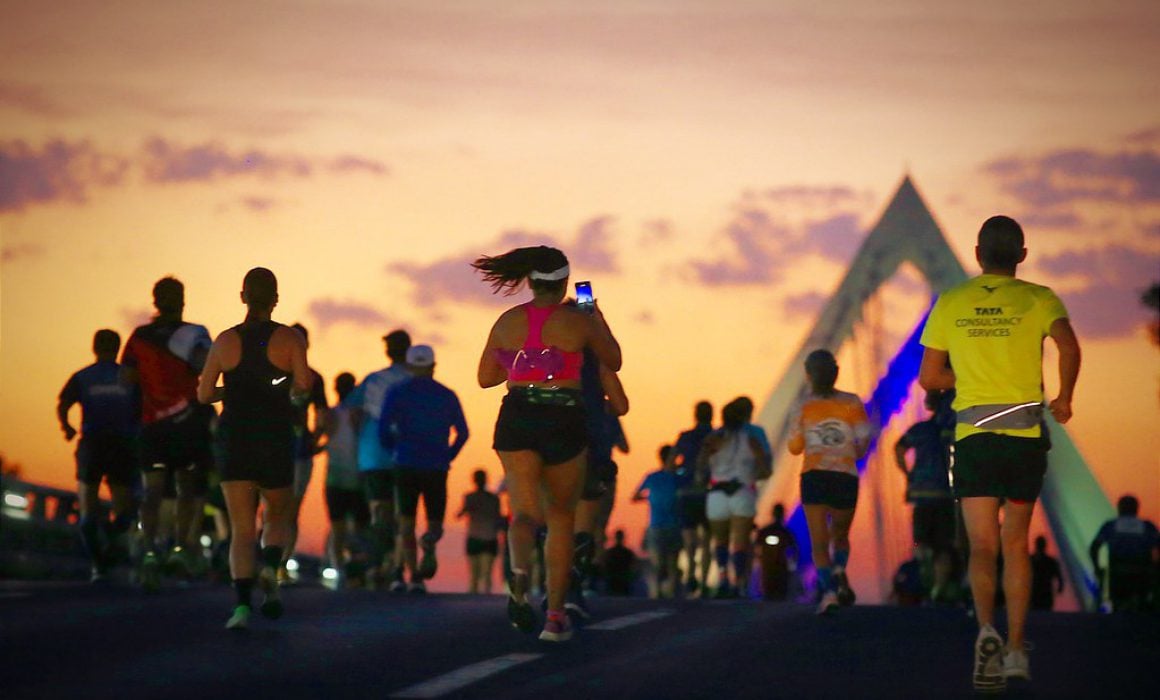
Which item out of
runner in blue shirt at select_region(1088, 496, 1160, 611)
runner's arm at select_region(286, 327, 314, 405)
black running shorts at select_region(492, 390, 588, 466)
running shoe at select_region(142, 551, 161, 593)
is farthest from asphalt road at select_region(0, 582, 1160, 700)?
runner in blue shirt at select_region(1088, 496, 1160, 611)

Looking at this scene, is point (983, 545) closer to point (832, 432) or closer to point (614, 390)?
point (614, 390)

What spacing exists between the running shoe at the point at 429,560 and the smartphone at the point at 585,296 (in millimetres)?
5434

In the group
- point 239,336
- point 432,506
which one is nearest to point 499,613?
point 239,336

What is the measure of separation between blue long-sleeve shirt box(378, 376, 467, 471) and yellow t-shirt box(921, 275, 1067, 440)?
7338 mm

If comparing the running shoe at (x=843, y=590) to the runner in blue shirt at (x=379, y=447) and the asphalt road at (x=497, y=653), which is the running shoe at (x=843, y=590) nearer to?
the asphalt road at (x=497, y=653)

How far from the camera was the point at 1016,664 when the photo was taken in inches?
368

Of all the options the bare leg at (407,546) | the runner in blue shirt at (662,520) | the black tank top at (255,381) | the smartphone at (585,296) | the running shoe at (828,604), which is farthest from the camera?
the runner in blue shirt at (662,520)

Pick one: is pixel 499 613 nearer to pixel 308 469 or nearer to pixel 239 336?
pixel 239 336

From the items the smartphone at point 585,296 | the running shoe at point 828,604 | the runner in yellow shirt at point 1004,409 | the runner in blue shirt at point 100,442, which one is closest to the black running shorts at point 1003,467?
the runner in yellow shirt at point 1004,409

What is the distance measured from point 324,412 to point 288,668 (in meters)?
6.18

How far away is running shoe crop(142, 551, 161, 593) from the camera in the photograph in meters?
14.7

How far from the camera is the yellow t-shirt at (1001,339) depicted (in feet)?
31.0

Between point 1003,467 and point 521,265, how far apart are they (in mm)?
2755

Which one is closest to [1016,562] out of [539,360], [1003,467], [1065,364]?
[1003,467]
